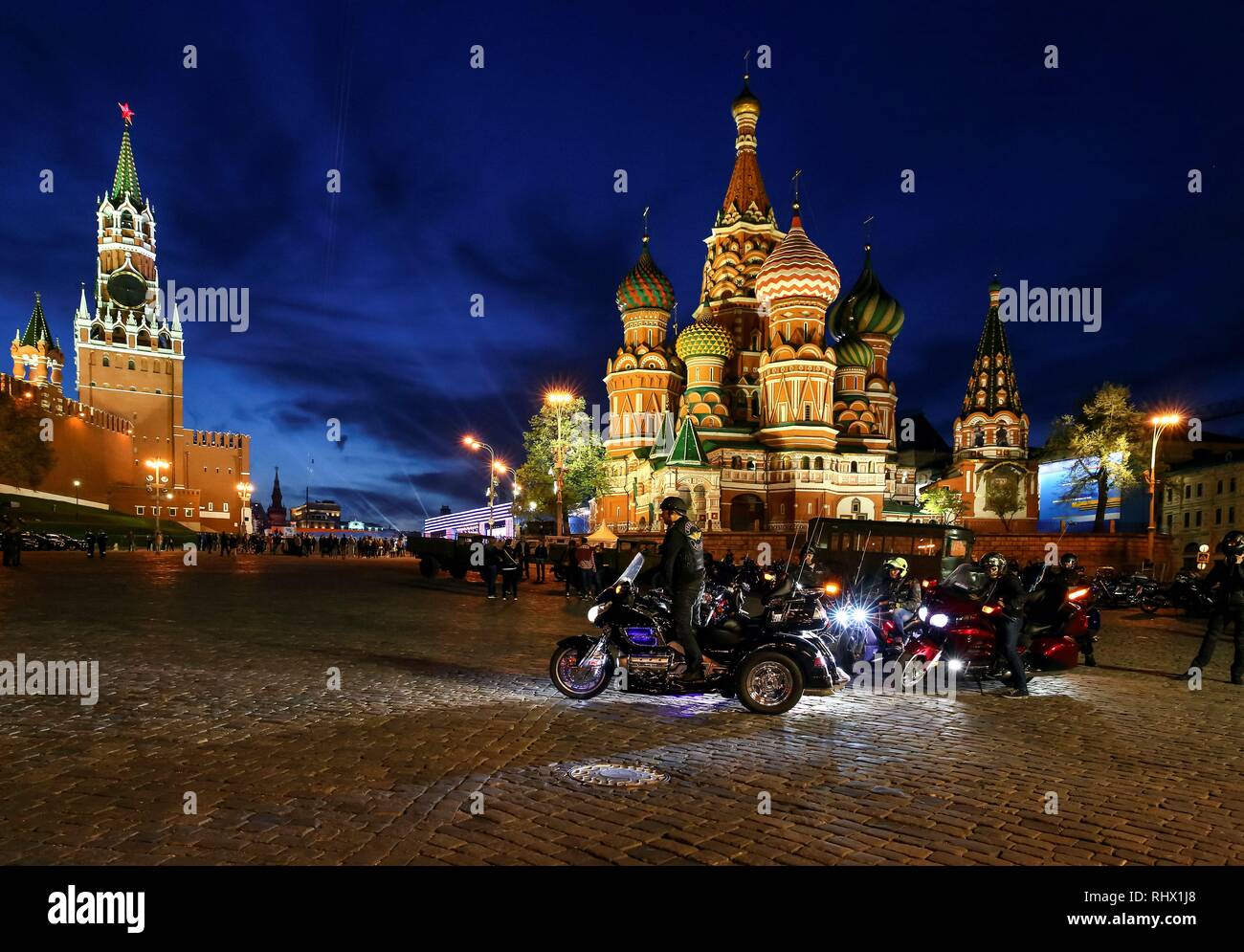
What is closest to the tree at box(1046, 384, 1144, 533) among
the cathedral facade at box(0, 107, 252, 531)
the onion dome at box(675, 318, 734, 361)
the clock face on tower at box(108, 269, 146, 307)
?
the onion dome at box(675, 318, 734, 361)

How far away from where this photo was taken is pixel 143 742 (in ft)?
20.0

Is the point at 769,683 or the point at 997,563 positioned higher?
the point at 997,563

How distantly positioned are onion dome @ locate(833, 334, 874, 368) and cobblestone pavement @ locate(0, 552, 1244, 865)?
6107cm

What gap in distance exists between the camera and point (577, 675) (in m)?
8.34

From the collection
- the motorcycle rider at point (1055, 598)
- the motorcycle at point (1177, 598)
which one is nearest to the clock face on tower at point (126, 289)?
the motorcycle at point (1177, 598)

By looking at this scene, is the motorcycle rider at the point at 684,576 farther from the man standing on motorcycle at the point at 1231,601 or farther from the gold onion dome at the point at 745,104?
the gold onion dome at the point at 745,104

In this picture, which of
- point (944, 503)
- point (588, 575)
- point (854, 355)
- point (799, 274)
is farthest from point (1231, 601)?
point (944, 503)

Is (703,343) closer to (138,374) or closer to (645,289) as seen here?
(645,289)

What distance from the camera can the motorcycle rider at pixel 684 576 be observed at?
7762 mm

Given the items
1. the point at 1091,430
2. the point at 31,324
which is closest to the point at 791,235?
the point at 1091,430

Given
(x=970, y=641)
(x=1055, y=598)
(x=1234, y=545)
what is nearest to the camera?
(x=970, y=641)

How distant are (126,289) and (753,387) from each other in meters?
92.6
